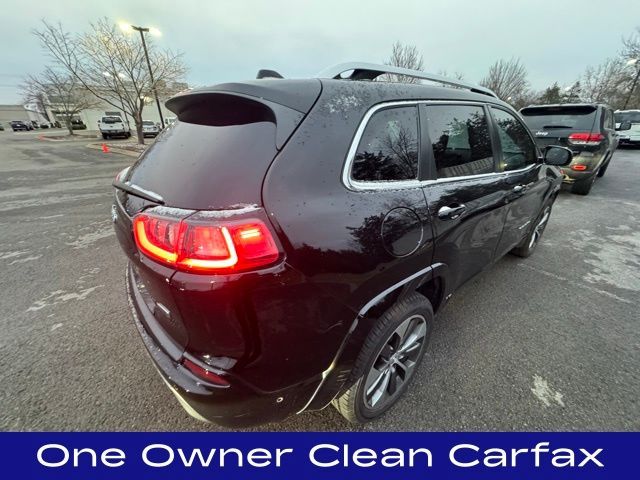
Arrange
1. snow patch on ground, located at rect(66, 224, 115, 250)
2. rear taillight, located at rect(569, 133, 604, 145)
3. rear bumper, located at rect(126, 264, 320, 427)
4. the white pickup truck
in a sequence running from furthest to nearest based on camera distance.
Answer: the white pickup truck < rear taillight, located at rect(569, 133, 604, 145) < snow patch on ground, located at rect(66, 224, 115, 250) < rear bumper, located at rect(126, 264, 320, 427)

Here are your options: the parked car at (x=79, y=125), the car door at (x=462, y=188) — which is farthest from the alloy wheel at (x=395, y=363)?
the parked car at (x=79, y=125)

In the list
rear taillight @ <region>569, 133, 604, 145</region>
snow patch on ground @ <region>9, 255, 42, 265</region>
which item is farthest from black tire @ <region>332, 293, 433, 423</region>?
rear taillight @ <region>569, 133, 604, 145</region>

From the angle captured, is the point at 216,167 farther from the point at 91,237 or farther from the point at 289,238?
the point at 91,237

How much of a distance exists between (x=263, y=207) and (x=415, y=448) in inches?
63.0

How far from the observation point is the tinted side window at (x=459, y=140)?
1.79 meters

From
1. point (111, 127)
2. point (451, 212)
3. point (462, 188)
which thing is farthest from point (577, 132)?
point (111, 127)

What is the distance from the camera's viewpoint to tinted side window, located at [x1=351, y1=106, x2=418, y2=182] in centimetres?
139

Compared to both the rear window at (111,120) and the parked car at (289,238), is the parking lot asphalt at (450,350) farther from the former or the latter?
the rear window at (111,120)

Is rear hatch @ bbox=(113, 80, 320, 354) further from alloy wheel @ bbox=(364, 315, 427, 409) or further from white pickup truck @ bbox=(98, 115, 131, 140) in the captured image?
white pickup truck @ bbox=(98, 115, 131, 140)

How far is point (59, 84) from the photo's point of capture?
28578 mm

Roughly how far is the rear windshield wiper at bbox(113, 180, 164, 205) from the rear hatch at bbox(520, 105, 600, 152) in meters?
6.91

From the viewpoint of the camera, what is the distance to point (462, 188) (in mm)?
1870

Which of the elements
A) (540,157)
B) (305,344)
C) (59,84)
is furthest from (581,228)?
(59,84)

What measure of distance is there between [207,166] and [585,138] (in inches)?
300
